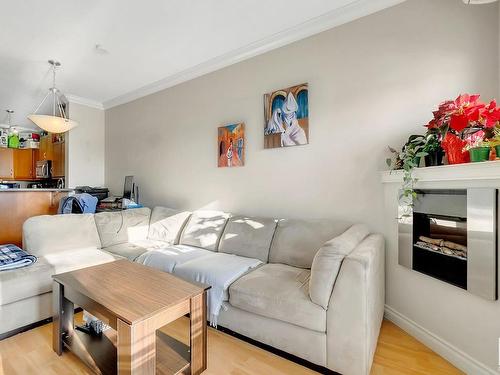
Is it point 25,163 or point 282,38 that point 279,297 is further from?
point 25,163

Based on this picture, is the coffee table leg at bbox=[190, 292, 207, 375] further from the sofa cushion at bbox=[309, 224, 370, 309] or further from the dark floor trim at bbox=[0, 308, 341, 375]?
the sofa cushion at bbox=[309, 224, 370, 309]

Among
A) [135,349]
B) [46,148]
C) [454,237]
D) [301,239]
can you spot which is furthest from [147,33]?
[46,148]

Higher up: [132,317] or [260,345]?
[132,317]

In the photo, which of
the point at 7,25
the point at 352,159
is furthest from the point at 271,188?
the point at 7,25

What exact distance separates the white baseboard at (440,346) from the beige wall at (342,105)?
4 centimetres

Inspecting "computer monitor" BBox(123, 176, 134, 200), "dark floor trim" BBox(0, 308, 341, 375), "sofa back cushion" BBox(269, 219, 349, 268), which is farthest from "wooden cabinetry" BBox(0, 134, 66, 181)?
"sofa back cushion" BBox(269, 219, 349, 268)

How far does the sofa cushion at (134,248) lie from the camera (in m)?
2.65

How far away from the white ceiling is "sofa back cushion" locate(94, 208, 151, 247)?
76.0 inches

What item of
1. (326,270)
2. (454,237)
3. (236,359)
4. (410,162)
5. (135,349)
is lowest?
(236,359)

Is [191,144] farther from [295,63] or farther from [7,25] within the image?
[7,25]

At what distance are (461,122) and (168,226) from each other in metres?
2.96

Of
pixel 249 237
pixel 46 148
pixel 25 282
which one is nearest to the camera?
pixel 25 282

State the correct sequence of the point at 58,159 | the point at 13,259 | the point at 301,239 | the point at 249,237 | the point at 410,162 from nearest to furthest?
the point at 410,162 → the point at 13,259 → the point at 301,239 → the point at 249,237 → the point at 58,159

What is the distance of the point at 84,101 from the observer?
453 centimetres
